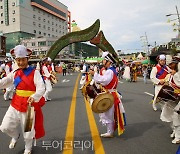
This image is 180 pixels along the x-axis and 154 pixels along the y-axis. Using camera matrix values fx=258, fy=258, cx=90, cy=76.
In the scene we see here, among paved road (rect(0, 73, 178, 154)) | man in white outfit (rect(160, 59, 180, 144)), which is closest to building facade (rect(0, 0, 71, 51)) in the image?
paved road (rect(0, 73, 178, 154))

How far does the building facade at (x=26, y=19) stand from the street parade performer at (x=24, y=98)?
3334 inches

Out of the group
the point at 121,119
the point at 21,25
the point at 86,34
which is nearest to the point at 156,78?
the point at 121,119

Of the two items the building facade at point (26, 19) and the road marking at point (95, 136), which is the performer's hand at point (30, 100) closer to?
the road marking at point (95, 136)

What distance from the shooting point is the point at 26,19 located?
3696 inches

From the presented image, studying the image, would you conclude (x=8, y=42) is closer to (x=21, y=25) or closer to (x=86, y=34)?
(x=21, y=25)

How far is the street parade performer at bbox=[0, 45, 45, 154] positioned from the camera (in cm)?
440

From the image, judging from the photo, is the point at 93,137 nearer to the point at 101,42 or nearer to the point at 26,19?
the point at 101,42

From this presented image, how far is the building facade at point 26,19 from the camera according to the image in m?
90.3

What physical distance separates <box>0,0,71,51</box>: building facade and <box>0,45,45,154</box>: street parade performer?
84693 mm

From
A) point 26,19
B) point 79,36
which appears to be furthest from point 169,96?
point 26,19

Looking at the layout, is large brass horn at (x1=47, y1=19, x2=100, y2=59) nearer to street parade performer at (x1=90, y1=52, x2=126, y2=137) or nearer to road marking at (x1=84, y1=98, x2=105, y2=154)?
road marking at (x1=84, y1=98, x2=105, y2=154)

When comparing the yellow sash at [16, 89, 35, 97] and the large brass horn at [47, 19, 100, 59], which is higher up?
the large brass horn at [47, 19, 100, 59]

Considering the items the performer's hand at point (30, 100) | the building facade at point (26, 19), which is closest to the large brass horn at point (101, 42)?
the performer's hand at point (30, 100)

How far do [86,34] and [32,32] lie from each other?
6839 centimetres
